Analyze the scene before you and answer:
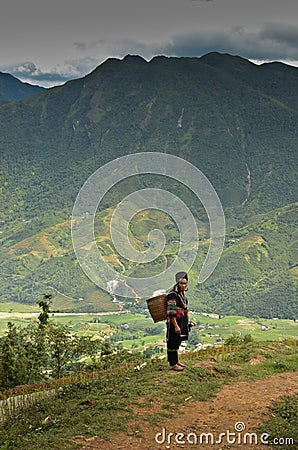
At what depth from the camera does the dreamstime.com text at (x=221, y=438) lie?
7840 mm

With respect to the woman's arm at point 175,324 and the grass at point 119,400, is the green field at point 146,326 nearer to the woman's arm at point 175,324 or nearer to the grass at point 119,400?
the grass at point 119,400

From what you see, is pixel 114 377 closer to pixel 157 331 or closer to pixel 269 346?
pixel 269 346

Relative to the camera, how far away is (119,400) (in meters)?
9.15

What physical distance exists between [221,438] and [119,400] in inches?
76.1

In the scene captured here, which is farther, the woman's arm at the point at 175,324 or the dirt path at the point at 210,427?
the woman's arm at the point at 175,324

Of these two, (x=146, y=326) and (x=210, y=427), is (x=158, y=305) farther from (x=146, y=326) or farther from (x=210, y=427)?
(x=146, y=326)

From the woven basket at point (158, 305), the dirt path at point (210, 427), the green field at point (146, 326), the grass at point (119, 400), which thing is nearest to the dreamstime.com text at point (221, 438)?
the dirt path at point (210, 427)

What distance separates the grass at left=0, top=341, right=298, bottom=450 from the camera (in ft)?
26.3

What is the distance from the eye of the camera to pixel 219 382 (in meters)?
10.6

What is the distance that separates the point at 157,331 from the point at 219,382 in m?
93.6

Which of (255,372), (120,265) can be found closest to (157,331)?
(120,265)

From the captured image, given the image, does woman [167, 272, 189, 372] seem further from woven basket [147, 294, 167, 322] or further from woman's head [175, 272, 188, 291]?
woven basket [147, 294, 167, 322]

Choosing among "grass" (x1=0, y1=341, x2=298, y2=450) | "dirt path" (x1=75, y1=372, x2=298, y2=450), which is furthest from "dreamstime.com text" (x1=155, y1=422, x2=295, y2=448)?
"grass" (x1=0, y1=341, x2=298, y2=450)

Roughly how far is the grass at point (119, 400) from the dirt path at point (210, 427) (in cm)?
18
